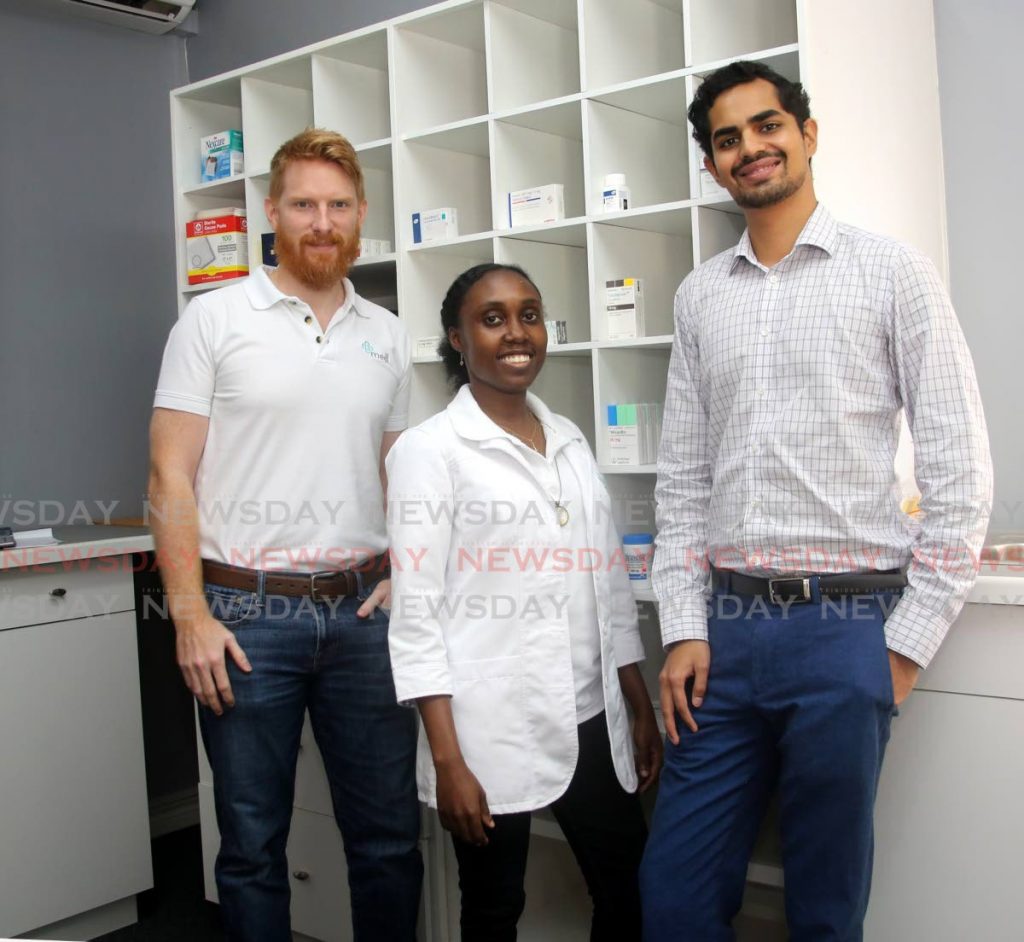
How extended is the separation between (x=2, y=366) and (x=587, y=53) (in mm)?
2031

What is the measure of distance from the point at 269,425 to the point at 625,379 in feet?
2.67

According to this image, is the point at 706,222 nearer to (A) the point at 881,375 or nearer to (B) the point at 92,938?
(A) the point at 881,375

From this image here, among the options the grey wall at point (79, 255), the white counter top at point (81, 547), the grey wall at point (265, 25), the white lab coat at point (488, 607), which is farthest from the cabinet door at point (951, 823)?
the grey wall at point (79, 255)

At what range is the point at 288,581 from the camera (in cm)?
204

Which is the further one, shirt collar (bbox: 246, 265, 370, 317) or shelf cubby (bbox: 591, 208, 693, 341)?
shelf cubby (bbox: 591, 208, 693, 341)

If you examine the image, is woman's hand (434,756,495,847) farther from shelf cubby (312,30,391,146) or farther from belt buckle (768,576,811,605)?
shelf cubby (312,30,391,146)

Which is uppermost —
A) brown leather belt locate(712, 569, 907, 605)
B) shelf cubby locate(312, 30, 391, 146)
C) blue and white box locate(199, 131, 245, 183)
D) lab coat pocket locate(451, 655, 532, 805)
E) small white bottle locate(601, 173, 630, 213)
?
shelf cubby locate(312, 30, 391, 146)

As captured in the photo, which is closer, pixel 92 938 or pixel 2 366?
pixel 92 938

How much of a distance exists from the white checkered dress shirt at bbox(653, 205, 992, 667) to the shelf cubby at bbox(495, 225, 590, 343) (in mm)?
787

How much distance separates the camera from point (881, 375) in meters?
1.69

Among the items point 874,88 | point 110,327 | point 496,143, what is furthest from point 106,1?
point 874,88

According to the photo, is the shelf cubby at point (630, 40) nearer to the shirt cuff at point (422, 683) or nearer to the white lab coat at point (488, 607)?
the white lab coat at point (488, 607)

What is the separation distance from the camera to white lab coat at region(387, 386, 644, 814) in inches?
72.6

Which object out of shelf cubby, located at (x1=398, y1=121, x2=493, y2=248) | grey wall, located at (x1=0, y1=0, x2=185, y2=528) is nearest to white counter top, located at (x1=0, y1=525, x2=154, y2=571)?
grey wall, located at (x1=0, y1=0, x2=185, y2=528)
